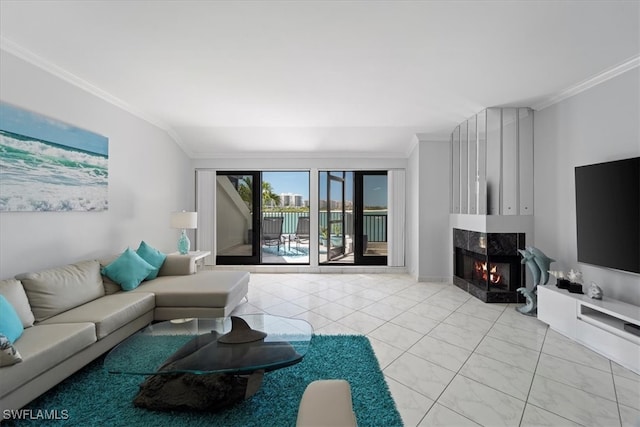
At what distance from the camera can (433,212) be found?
4617 millimetres

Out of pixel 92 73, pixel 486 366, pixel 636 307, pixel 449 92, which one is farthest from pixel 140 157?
pixel 636 307

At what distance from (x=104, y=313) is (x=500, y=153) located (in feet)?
15.3

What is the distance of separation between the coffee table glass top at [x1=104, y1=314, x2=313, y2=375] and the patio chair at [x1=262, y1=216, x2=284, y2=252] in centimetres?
429

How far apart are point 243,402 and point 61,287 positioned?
1916 millimetres

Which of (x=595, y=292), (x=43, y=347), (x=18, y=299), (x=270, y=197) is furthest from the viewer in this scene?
(x=270, y=197)

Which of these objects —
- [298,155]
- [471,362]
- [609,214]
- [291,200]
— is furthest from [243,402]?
[291,200]

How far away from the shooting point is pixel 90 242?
303 cm

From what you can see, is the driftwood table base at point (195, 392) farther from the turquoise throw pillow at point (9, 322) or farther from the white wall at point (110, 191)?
the white wall at point (110, 191)

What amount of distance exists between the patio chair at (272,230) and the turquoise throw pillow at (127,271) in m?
3.65

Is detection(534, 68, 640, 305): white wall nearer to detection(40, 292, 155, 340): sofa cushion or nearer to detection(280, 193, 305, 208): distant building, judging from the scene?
detection(40, 292, 155, 340): sofa cushion

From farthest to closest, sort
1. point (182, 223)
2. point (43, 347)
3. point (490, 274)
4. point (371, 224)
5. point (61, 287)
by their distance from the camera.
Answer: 1. point (371, 224)
2. point (182, 223)
3. point (490, 274)
4. point (61, 287)
5. point (43, 347)

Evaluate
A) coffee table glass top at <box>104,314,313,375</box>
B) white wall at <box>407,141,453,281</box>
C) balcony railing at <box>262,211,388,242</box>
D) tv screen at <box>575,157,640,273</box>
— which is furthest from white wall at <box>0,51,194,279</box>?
tv screen at <box>575,157,640,273</box>

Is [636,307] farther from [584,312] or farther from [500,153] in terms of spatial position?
[500,153]

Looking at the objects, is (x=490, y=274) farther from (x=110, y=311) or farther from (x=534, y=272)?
(x=110, y=311)
